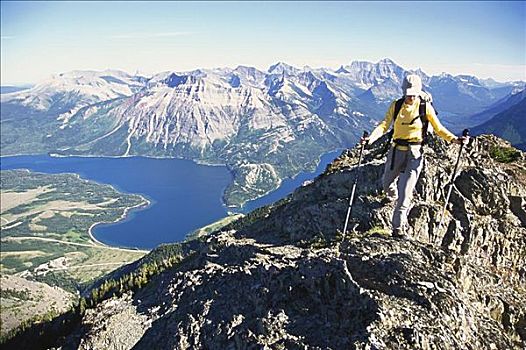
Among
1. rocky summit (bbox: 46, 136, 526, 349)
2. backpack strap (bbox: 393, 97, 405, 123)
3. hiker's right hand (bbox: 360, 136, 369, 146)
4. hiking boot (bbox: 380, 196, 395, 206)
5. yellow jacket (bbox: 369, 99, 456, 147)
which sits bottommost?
rocky summit (bbox: 46, 136, 526, 349)

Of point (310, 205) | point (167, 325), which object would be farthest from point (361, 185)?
point (167, 325)

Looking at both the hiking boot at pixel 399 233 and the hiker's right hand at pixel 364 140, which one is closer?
the hiker's right hand at pixel 364 140

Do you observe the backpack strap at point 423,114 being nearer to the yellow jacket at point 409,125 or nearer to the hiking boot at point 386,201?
the yellow jacket at point 409,125

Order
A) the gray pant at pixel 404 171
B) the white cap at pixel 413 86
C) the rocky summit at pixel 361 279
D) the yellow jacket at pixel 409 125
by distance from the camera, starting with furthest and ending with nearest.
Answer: the gray pant at pixel 404 171
the rocky summit at pixel 361 279
the yellow jacket at pixel 409 125
the white cap at pixel 413 86

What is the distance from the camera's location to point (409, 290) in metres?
14.9

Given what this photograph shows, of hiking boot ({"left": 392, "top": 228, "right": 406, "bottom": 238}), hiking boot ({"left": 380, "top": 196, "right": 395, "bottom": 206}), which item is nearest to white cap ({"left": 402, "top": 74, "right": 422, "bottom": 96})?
hiking boot ({"left": 392, "top": 228, "right": 406, "bottom": 238})

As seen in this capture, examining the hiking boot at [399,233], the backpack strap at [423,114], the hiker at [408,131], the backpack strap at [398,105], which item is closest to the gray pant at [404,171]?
the hiker at [408,131]

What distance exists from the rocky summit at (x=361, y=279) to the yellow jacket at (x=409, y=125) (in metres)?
1.88

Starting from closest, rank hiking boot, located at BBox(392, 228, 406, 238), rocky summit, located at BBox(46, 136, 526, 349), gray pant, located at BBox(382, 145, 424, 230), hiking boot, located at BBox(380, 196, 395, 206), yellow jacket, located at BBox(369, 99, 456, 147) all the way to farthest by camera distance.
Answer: yellow jacket, located at BBox(369, 99, 456, 147), rocky summit, located at BBox(46, 136, 526, 349), gray pant, located at BBox(382, 145, 424, 230), hiking boot, located at BBox(392, 228, 406, 238), hiking boot, located at BBox(380, 196, 395, 206)

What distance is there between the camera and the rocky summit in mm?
14477

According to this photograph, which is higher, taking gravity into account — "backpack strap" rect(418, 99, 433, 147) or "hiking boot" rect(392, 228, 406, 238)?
"backpack strap" rect(418, 99, 433, 147)

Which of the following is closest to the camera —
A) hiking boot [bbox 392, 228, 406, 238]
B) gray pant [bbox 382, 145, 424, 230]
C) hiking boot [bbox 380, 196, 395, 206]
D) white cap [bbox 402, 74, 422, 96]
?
white cap [bbox 402, 74, 422, 96]

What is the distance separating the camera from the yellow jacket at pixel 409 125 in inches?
551

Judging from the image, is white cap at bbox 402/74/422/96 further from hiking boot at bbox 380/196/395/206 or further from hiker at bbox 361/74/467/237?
hiking boot at bbox 380/196/395/206
